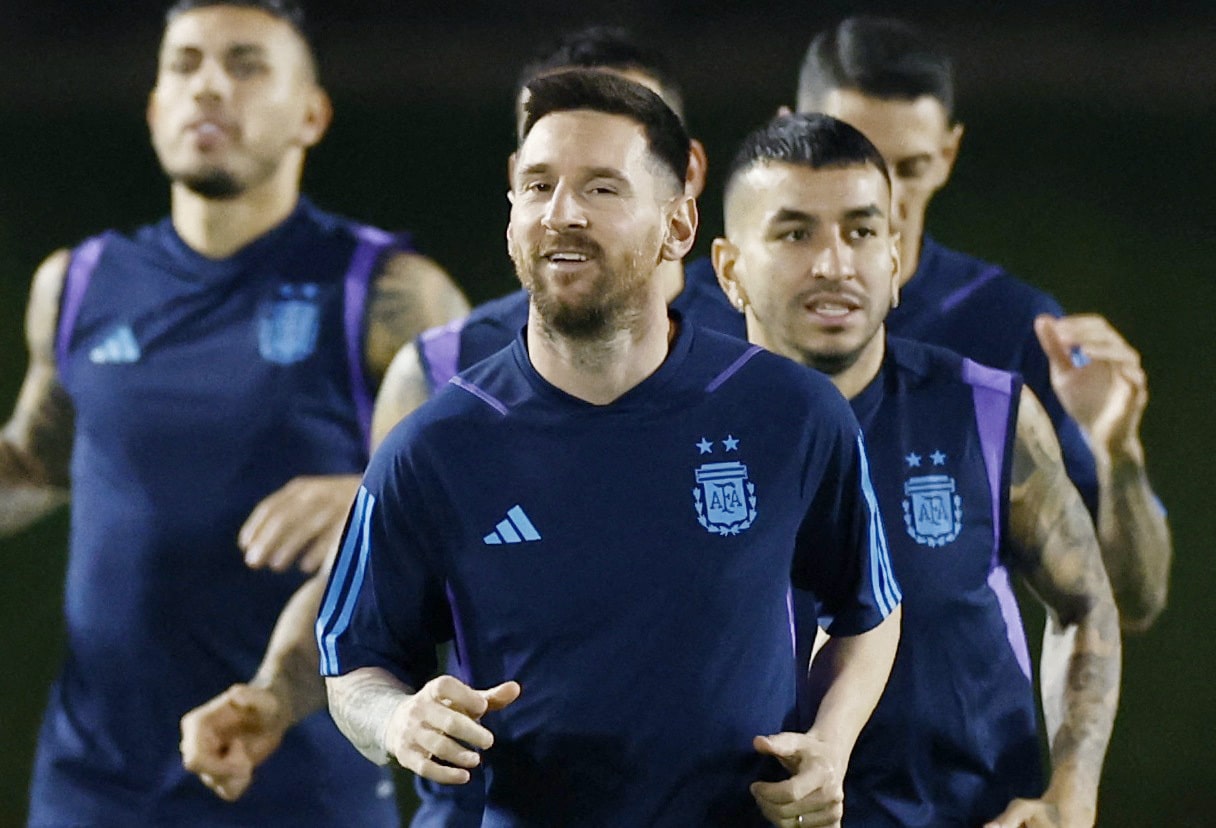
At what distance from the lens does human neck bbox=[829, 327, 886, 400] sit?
2.58 meters

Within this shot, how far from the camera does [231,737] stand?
2.88 meters

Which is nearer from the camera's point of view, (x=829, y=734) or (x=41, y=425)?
(x=829, y=734)

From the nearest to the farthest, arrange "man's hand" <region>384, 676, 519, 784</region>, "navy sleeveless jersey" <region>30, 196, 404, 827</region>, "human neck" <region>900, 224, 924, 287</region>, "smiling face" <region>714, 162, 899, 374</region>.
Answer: "man's hand" <region>384, 676, 519, 784</region> < "smiling face" <region>714, 162, 899, 374</region> < "human neck" <region>900, 224, 924, 287</region> < "navy sleeveless jersey" <region>30, 196, 404, 827</region>

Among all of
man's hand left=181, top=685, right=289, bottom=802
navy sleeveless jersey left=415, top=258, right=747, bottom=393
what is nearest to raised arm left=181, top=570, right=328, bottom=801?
man's hand left=181, top=685, right=289, bottom=802

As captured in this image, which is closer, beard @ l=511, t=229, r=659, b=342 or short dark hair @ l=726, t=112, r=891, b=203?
beard @ l=511, t=229, r=659, b=342

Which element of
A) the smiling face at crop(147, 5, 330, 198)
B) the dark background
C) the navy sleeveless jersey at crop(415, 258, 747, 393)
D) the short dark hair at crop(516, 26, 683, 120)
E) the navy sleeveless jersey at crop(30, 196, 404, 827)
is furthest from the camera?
the dark background

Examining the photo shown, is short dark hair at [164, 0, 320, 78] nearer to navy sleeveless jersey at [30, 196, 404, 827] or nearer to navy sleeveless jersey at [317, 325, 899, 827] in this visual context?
navy sleeveless jersey at [30, 196, 404, 827]

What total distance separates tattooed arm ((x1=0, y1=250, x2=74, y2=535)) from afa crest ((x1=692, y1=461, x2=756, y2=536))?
5.72ft

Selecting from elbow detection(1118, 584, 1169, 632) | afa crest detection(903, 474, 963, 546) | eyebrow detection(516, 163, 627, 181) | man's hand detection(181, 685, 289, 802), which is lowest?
man's hand detection(181, 685, 289, 802)

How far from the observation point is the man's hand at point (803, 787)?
1890mm

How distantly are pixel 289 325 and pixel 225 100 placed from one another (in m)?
0.40

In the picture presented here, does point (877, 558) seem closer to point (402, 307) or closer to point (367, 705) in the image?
point (367, 705)

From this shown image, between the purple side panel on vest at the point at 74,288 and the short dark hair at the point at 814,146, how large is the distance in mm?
1334

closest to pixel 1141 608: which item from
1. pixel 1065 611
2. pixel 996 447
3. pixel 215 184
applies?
pixel 1065 611
